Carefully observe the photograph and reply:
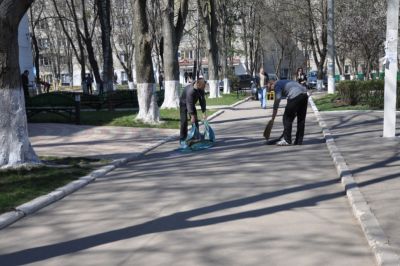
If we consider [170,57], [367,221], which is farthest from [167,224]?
[170,57]

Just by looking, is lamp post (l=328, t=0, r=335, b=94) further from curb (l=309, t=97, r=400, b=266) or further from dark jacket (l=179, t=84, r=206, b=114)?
curb (l=309, t=97, r=400, b=266)

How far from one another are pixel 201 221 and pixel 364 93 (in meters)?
16.4

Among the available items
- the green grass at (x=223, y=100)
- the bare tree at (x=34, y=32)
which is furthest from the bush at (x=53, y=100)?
the bare tree at (x=34, y=32)

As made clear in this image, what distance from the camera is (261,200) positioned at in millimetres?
7062

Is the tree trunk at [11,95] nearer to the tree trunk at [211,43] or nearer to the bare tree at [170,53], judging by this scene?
the bare tree at [170,53]

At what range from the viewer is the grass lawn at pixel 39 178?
7453mm

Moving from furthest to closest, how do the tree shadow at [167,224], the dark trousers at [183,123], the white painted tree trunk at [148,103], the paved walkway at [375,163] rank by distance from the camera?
the white painted tree trunk at [148,103] < the dark trousers at [183,123] < the paved walkway at [375,163] < the tree shadow at [167,224]

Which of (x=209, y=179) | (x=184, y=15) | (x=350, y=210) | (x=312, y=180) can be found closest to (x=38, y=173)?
(x=209, y=179)

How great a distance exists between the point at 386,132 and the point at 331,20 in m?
18.4

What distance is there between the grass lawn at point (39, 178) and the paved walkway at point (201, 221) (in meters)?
0.45

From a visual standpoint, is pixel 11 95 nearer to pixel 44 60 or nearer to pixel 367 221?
pixel 367 221

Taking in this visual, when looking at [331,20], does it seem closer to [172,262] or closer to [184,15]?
[184,15]

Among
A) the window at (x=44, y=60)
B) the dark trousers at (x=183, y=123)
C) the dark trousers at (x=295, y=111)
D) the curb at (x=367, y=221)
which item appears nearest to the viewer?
the curb at (x=367, y=221)

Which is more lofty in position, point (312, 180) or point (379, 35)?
point (379, 35)
